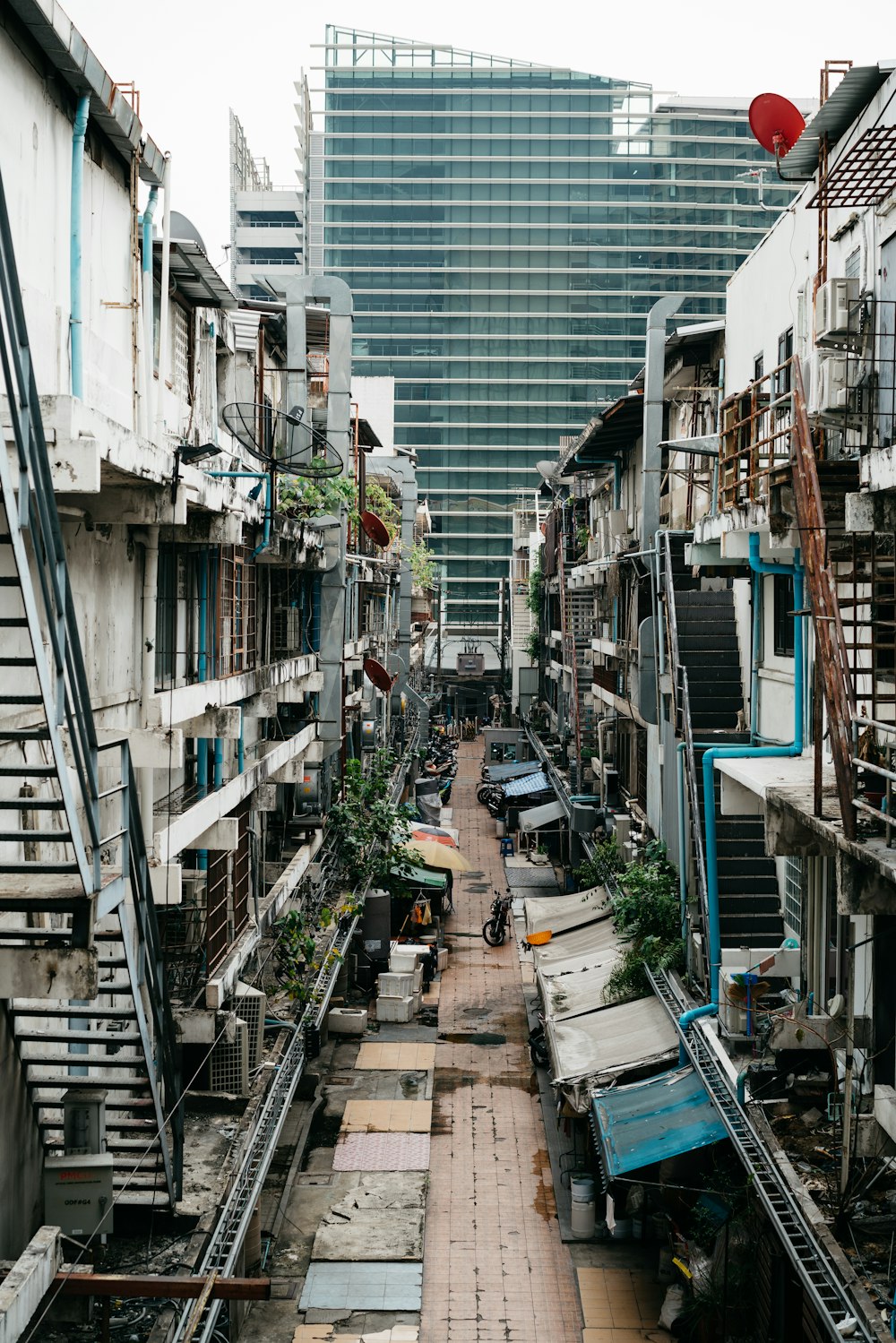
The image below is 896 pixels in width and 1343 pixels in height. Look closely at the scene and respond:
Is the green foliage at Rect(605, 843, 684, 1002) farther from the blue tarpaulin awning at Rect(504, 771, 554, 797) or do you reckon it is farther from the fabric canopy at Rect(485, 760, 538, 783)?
the fabric canopy at Rect(485, 760, 538, 783)

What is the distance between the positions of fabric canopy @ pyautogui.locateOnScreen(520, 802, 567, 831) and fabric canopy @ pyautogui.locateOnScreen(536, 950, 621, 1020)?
649 inches

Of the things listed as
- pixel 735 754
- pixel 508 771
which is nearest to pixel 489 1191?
pixel 735 754

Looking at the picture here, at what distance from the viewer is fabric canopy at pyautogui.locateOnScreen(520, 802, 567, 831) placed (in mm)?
40375

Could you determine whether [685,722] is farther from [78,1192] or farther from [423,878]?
[423,878]

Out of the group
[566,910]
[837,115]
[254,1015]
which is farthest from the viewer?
[566,910]

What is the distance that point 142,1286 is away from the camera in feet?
29.6

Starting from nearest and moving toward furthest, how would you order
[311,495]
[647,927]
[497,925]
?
[647,927] → [311,495] → [497,925]

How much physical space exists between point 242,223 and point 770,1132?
117 m

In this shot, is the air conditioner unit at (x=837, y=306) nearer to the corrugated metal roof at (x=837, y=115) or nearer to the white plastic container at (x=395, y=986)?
the corrugated metal roof at (x=837, y=115)

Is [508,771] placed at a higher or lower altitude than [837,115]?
lower

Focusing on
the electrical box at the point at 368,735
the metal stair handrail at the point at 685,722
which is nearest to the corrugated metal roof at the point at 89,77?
the metal stair handrail at the point at 685,722

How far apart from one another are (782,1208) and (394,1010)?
56.6 ft

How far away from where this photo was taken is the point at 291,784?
26.1 meters

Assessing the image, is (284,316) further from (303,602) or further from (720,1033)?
(720,1033)
